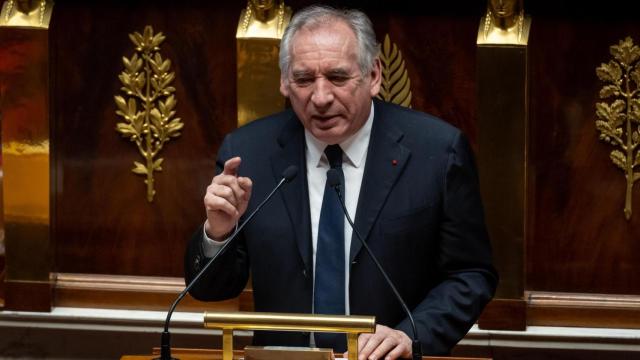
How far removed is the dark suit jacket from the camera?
1799mm

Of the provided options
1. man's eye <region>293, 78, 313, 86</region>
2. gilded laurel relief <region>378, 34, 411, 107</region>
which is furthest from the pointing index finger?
gilded laurel relief <region>378, 34, 411, 107</region>

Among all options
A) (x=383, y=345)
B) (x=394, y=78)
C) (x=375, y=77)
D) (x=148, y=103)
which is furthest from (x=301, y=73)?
(x=148, y=103)

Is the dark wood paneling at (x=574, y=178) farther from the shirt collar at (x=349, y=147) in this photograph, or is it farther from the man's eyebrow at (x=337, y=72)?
the man's eyebrow at (x=337, y=72)

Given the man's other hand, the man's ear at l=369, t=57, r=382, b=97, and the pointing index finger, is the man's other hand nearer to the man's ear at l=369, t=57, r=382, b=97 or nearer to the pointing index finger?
the pointing index finger

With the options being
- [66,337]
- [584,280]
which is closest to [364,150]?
[584,280]

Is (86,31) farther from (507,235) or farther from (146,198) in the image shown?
(507,235)

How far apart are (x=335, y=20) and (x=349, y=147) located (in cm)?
21

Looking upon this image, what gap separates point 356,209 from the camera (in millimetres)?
1810

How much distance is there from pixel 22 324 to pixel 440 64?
1.11 metres

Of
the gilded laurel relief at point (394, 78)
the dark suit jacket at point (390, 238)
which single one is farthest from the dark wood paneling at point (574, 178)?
the dark suit jacket at point (390, 238)

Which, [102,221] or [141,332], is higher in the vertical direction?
[102,221]

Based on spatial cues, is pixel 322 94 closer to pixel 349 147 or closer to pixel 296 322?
pixel 349 147

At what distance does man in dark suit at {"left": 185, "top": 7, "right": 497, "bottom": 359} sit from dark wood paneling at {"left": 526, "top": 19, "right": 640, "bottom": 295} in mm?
712

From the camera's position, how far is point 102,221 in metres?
2.70
